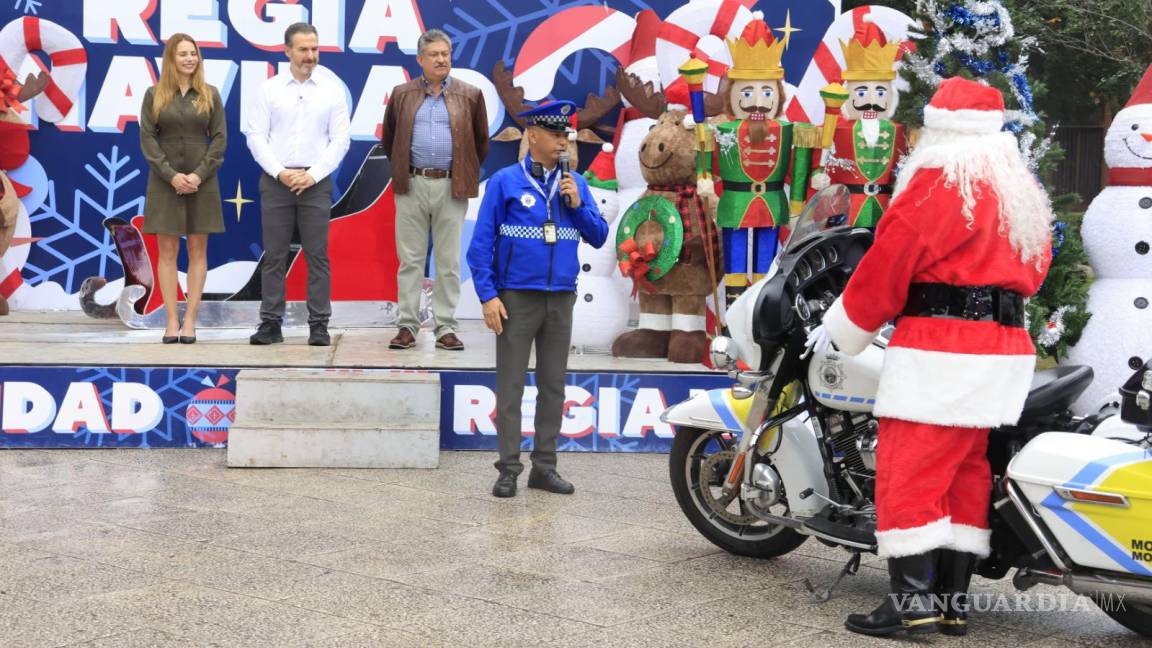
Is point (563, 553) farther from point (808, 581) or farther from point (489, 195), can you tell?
point (489, 195)

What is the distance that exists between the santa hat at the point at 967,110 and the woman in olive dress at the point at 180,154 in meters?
4.82

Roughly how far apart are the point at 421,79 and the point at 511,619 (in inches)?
179

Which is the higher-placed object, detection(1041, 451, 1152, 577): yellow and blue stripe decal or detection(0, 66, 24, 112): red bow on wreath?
detection(0, 66, 24, 112): red bow on wreath

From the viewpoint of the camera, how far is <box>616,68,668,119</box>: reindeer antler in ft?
29.3

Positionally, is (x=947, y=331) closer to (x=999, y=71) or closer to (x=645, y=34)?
(x=999, y=71)

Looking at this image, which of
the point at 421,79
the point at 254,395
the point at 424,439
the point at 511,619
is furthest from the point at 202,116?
the point at 511,619

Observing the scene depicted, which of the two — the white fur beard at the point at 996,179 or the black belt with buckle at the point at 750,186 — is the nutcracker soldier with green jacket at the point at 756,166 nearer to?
the black belt with buckle at the point at 750,186

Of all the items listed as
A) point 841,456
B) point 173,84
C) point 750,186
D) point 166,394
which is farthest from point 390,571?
point 173,84

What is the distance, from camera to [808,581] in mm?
4746

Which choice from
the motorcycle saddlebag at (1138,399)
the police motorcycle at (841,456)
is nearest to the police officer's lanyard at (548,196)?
the police motorcycle at (841,456)

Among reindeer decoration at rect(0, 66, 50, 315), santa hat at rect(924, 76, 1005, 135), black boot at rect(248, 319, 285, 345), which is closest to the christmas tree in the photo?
santa hat at rect(924, 76, 1005, 135)

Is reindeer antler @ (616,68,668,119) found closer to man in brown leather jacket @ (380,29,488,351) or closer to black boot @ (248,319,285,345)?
man in brown leather jacket @ (380,29,488,351)

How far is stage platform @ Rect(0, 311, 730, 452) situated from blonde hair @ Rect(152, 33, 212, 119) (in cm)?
135

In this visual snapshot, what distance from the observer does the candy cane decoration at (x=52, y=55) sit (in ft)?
31.3
